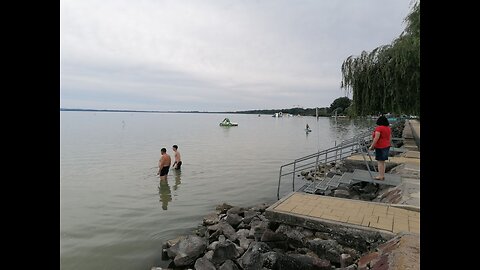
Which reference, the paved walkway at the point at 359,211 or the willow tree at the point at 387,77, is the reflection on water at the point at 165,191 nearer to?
the paved walkway at the point at 359,211

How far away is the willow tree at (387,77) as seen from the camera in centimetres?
1135

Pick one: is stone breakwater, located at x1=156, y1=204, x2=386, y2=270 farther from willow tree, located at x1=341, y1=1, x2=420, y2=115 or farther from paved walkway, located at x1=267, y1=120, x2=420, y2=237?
willow tree, located at x1=341, y1=1, x2=420, y2=115

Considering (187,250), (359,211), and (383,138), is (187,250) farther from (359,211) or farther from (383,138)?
(383,138)

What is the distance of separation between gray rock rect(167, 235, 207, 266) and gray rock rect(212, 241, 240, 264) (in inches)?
21.8

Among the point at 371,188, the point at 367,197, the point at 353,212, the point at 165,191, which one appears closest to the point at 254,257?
the point at 353,212

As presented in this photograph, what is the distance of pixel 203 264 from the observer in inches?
233

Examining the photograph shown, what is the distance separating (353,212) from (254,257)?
2283 millimetres

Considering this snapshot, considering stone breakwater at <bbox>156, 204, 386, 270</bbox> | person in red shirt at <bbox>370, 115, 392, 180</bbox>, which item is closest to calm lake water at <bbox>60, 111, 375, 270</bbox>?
stone breakwater at <bbox>156, 204, 386, 270</bbox>

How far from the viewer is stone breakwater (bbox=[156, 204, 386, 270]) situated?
5.24 meters
